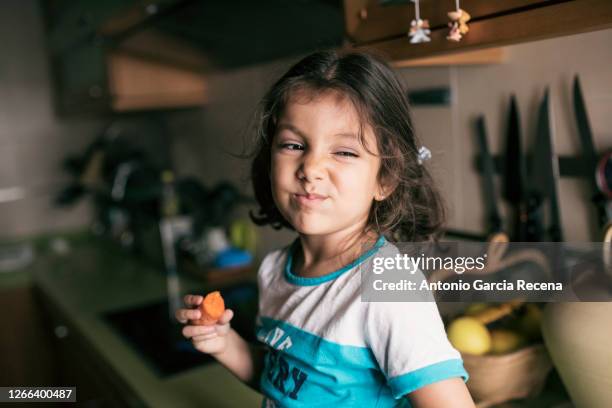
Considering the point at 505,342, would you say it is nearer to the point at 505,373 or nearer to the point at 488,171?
the point at 505,373

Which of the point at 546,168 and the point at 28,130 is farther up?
the point at 28,130

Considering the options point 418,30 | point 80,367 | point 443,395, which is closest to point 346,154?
point 418,30

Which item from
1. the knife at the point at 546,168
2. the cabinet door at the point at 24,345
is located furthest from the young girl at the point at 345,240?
the cabinet door at the point at 24,345

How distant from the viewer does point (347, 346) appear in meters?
0.64

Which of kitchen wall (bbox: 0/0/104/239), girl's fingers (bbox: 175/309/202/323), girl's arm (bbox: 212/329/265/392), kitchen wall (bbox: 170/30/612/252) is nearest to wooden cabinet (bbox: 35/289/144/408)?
girl's arm (bbox: 212/329/265/392)

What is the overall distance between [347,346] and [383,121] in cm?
27

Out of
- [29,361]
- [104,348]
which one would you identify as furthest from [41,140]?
[104,348]

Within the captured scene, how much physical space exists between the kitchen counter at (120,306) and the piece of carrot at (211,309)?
35 centimetres

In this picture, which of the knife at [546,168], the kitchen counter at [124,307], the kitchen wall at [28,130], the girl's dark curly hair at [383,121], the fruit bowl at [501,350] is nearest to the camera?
the girl's dark curly hair at [383,121]

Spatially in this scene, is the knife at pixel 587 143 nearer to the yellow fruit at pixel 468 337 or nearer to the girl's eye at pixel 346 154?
the yellow fruit at pixel 468 337

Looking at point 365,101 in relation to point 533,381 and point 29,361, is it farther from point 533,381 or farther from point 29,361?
point 29,361

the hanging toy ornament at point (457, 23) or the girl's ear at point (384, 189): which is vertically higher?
the hanging toy ornament at point (457, 23)

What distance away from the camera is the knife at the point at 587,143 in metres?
0.85

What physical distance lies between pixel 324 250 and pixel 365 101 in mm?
210
